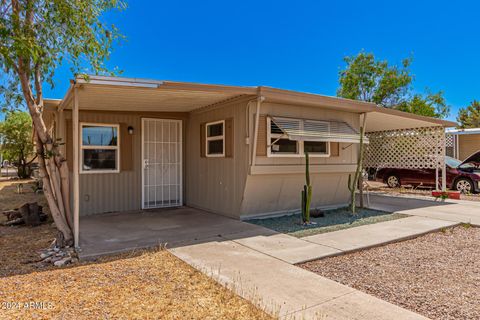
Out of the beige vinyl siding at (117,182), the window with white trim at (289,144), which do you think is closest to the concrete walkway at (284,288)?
the window with white trim at (289,144)

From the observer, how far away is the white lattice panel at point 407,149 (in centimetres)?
1084

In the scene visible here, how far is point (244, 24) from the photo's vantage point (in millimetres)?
14914

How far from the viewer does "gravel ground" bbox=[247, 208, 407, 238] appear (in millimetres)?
5750

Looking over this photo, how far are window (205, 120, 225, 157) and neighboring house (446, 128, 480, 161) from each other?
49.5 ft

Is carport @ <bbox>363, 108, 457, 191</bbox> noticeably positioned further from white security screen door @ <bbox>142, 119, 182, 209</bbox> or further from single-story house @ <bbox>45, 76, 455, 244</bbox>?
white security screen door @ <bbox>142, 119, 182, 209</bbox>

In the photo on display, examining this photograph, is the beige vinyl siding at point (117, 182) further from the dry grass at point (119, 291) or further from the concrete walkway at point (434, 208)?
the concrete walkway at point (434, 208)

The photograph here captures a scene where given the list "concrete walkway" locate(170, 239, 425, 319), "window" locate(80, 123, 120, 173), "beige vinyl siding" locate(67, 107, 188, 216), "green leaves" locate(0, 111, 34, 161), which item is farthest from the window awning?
"green leaves" locate(0, 111, 34, 161)

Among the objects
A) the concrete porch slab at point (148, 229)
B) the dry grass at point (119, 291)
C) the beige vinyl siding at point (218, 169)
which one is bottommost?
the dry grass at point (119, 291)

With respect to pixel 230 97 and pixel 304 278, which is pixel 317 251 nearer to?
pixel 304 278

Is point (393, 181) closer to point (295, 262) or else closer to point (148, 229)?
point (295, 262)

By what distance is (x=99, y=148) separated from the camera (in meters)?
7.29

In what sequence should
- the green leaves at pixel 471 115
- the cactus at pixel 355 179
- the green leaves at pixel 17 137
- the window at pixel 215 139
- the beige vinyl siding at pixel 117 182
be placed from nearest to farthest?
the window at pixel 215 139, the beige vinyl siding at pixel 117 182, the cactus at pixel 355 179, the green leaves at pixel 17 137, the green leaves at pixel 471 115

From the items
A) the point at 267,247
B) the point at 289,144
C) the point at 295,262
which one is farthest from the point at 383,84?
the point at 295,262

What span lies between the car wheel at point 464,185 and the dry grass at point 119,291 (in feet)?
39.1
